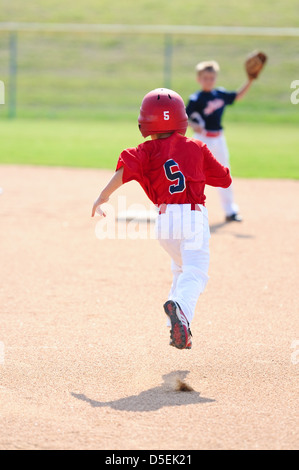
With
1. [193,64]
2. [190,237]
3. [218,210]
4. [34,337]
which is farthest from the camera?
[193,64]

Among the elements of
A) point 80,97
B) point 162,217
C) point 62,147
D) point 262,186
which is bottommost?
point 162,217

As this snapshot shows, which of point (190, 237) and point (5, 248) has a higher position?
point (5, 248)

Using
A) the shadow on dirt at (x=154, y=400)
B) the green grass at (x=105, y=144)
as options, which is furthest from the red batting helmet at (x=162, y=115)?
the green grass at (x=105, y=144)

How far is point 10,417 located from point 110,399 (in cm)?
54

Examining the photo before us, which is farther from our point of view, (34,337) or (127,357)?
(34,337)

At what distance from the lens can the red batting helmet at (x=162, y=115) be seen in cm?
428

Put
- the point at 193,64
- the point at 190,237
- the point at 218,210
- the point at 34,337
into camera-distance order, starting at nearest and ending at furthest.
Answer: the point at 190,237 < the point at 34,337 < the point at 218,210 < the point at 193,64

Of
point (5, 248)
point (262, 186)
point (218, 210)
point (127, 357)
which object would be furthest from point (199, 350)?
point (262, 186)

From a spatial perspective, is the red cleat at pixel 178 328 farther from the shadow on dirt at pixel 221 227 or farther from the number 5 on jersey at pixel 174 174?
the shadow on dirt at pixel 221 227

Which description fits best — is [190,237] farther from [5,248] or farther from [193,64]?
[193,64]

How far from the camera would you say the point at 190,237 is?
426 centimetres

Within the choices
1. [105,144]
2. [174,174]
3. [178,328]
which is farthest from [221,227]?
[105,144]

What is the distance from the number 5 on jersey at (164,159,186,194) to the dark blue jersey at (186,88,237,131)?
14.9 ft

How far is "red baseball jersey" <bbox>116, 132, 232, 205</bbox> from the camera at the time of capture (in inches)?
163
